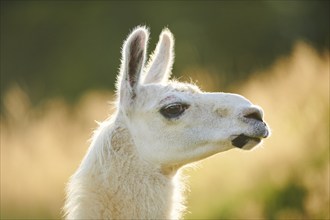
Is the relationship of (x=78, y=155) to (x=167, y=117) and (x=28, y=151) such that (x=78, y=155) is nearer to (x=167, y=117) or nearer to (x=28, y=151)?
(x=28, y=151)

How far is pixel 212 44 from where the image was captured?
26156mm

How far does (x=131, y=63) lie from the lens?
6207 millimetres

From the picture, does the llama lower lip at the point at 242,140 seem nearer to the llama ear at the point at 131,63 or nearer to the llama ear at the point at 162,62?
the llama ear at the point at 131,63

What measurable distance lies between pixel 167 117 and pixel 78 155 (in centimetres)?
532

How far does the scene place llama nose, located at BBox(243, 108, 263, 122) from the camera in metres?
5.70

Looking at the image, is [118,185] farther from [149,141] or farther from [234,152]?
[234,152]

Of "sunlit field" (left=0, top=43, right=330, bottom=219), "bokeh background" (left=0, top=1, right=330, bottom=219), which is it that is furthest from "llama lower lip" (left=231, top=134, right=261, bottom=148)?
"sunlit field" (left=0, top=43, right=330, bottom=219)

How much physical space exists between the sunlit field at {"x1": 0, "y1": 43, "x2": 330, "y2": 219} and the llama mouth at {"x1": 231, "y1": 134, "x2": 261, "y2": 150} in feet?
9.67

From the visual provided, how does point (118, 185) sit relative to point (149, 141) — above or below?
below

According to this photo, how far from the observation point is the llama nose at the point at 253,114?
18.7ft

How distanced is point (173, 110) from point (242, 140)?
→ 467mm

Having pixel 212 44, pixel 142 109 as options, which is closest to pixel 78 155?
pixel 142 109

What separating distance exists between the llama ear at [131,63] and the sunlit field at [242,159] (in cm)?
289

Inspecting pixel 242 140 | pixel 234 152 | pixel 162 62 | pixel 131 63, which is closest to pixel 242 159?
pixel 234 152
